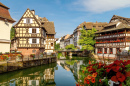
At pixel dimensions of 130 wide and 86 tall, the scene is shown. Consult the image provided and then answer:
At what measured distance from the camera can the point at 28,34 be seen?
35125 mm

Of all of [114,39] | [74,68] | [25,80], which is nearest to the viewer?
[25,80]

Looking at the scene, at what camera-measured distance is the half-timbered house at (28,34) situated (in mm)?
34719

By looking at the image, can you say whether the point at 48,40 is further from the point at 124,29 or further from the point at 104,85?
the point at 104,85

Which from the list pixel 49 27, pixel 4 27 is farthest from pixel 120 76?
pixel 49 27

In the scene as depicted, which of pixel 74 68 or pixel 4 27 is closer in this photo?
pixel 4 27

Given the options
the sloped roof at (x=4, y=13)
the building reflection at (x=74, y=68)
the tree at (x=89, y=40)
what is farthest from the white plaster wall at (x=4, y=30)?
the tree at (x=89, y=40)

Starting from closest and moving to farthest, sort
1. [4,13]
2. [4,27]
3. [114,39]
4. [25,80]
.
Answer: [25,80], [4,27], [4,13], [114,39]

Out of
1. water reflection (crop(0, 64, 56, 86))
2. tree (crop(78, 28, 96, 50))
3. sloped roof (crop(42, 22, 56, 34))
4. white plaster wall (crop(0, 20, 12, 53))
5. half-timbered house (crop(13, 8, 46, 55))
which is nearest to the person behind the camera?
water reflection (crop(0, 64, 56, 86))

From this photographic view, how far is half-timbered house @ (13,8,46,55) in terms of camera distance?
1367 inches

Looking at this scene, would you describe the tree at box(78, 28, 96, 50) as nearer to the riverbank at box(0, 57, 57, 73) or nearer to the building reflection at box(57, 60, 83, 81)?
the building reflection at box(57, 60, 83, 81)

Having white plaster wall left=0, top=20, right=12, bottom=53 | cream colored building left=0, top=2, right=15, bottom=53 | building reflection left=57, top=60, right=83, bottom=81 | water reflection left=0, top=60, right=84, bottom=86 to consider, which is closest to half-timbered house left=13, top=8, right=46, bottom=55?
cream colored building left=0, top=2, right=15, bottom=53

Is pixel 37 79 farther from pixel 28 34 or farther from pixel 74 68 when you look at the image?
pixel 28 34

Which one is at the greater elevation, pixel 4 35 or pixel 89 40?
pixel 89 40

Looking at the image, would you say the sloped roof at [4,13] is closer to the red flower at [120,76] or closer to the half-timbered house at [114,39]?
the half-timbered house at [114,39]
